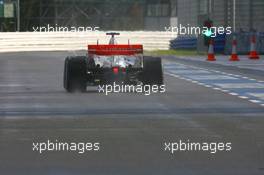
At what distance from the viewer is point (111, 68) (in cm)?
1959

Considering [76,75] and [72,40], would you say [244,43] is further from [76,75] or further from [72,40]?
[76,75]

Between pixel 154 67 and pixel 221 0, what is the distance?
28416mm

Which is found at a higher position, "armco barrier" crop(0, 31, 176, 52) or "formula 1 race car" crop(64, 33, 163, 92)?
"formula 1 race car" crop(64, 33, 163, 92)

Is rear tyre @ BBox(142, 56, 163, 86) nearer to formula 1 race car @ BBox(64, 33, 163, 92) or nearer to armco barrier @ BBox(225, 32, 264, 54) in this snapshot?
formula 1 race car @ BBox(64, 33, 163, 92)

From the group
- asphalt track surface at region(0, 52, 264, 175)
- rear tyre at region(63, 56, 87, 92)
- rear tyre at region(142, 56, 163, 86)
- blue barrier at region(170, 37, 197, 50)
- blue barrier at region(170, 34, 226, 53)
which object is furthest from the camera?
blue barrier at region(170, 37, 197, 50)

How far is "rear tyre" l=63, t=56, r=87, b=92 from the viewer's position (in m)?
19.5

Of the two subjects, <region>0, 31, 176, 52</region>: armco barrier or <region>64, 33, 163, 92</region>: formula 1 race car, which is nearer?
<region>64, 33, 163, 92</region>: formula 1 race car

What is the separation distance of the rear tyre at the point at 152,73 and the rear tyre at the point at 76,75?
122 centimetres

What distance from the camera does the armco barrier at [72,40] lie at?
5716cm

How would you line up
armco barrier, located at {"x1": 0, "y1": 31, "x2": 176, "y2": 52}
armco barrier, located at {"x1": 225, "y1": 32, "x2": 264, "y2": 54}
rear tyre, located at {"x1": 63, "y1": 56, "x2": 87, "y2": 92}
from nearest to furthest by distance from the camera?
rear tyre, located at {"x1": 63, "y1": 56, "x2": 87, "y2": 92}, armco barrier, located at {"x1": 225, "y1": 32, "x2": 264, "y2": 54}, armco barrier, located at {"x1": 0, "y1": 31, "x2": 176, "y2": 52}

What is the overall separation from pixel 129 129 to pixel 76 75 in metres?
6.81

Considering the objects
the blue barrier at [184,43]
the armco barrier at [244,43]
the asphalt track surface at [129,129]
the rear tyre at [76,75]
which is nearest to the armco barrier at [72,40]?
the blue barrier at [184,43]

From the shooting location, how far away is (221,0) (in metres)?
47.7

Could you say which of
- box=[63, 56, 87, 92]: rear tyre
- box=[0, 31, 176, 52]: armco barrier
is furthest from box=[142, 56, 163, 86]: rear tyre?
box=[0, 31, 176, 52]: armco barrier
